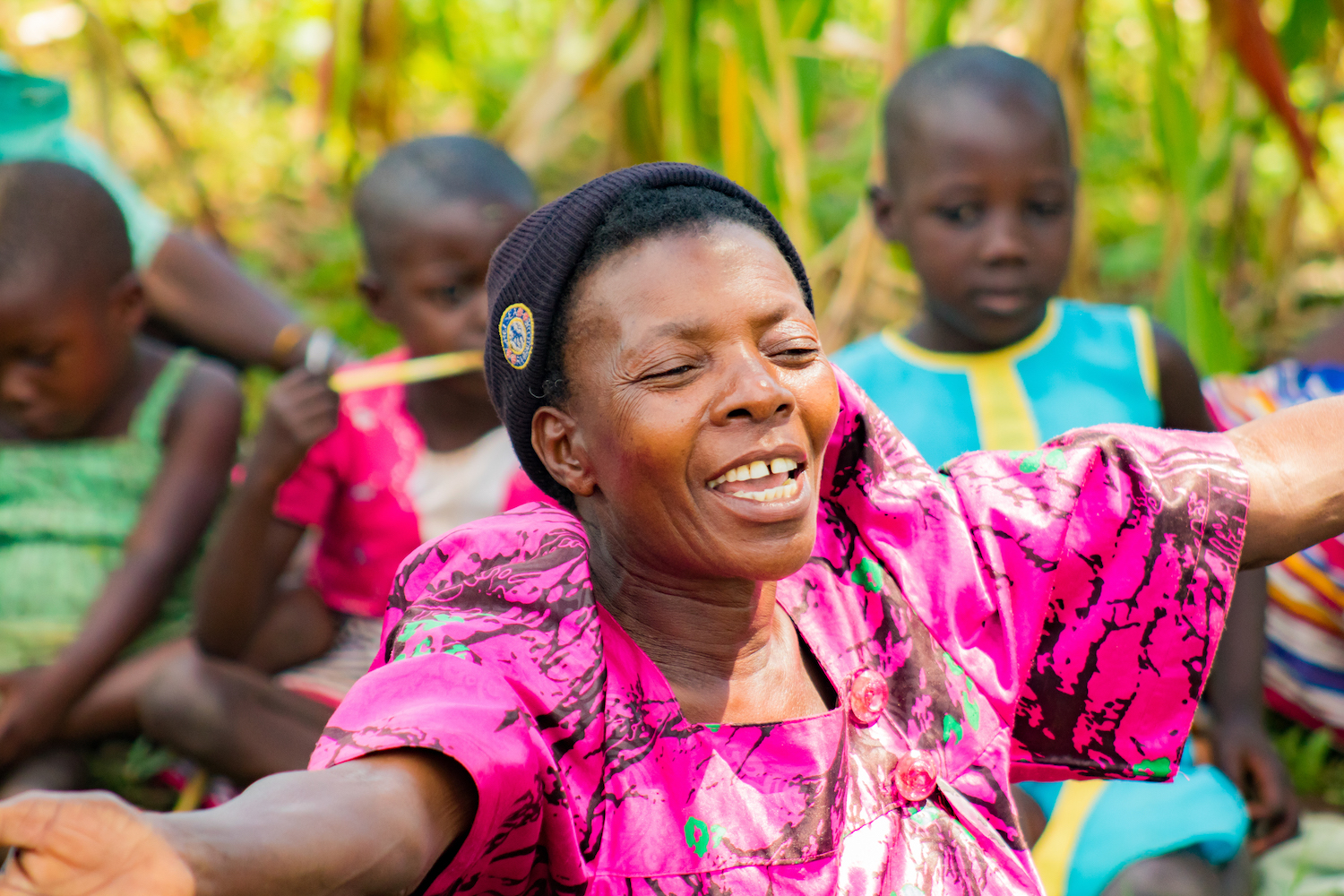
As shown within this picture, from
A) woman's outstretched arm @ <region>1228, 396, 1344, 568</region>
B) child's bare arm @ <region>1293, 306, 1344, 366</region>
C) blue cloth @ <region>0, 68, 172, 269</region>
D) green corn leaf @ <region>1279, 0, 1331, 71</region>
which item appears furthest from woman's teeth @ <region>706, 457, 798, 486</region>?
→ green corn leaf @ <region>1279, 0, 1331, 71</region>

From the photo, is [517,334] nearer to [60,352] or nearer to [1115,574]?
[1115,574]

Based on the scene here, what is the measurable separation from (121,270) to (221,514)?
0.54 m

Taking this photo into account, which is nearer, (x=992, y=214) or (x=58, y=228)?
(x=992, y=214)

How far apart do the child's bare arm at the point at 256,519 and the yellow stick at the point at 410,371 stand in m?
0.09

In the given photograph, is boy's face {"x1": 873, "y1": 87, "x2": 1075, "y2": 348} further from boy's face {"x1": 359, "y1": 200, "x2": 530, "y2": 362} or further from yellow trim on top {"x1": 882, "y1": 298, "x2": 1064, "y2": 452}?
boy's face {"x1": 359, "y1": 200, "x2": 530, "y2": 362}

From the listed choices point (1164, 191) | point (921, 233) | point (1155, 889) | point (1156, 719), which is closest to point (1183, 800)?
point (1155, 889)

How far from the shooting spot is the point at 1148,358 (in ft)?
8.17

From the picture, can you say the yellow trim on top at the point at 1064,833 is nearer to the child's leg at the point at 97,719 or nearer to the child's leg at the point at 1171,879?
the child's leg at the point at 1171,879

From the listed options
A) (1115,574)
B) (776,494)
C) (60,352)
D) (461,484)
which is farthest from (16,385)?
(1115,574)

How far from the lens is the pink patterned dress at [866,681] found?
110cm

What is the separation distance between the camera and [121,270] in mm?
2688

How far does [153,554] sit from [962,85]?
184cm

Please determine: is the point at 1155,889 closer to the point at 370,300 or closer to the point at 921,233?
the point at 921,233

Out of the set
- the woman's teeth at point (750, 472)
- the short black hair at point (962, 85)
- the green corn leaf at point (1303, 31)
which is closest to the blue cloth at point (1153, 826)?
the woman's teeth at point (750, 472)
